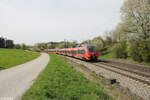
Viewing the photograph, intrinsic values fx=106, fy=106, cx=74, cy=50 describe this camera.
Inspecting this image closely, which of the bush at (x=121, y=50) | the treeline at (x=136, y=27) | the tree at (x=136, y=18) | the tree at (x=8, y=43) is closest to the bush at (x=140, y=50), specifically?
the treeline at (x=136, y=27)

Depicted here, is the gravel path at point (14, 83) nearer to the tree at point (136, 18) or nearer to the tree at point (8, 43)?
the tree at point (136, 18)

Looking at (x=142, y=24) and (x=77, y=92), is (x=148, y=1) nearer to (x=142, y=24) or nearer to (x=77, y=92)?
(x=142, y=24)

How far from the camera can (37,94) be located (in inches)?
172

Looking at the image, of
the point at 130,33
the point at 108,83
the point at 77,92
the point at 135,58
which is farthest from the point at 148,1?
the point at 77,92

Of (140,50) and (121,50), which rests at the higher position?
(140,50)

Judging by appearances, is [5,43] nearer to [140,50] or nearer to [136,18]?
[136,18]

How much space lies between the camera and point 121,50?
82.9 feet

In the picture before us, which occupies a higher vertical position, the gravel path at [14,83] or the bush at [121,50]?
the bush at [121,50]

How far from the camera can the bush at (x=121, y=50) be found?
24.7 metres

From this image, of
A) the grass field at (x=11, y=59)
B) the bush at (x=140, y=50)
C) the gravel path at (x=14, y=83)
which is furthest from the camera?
the bush at (x=140, y=50)

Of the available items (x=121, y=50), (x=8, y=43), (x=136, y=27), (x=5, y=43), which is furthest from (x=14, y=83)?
(x=8, y=43)

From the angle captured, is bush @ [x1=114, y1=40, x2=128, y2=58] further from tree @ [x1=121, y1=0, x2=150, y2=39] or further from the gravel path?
the gravel path

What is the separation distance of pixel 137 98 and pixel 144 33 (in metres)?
17.3

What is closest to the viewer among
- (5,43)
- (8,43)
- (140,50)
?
(140,50)
